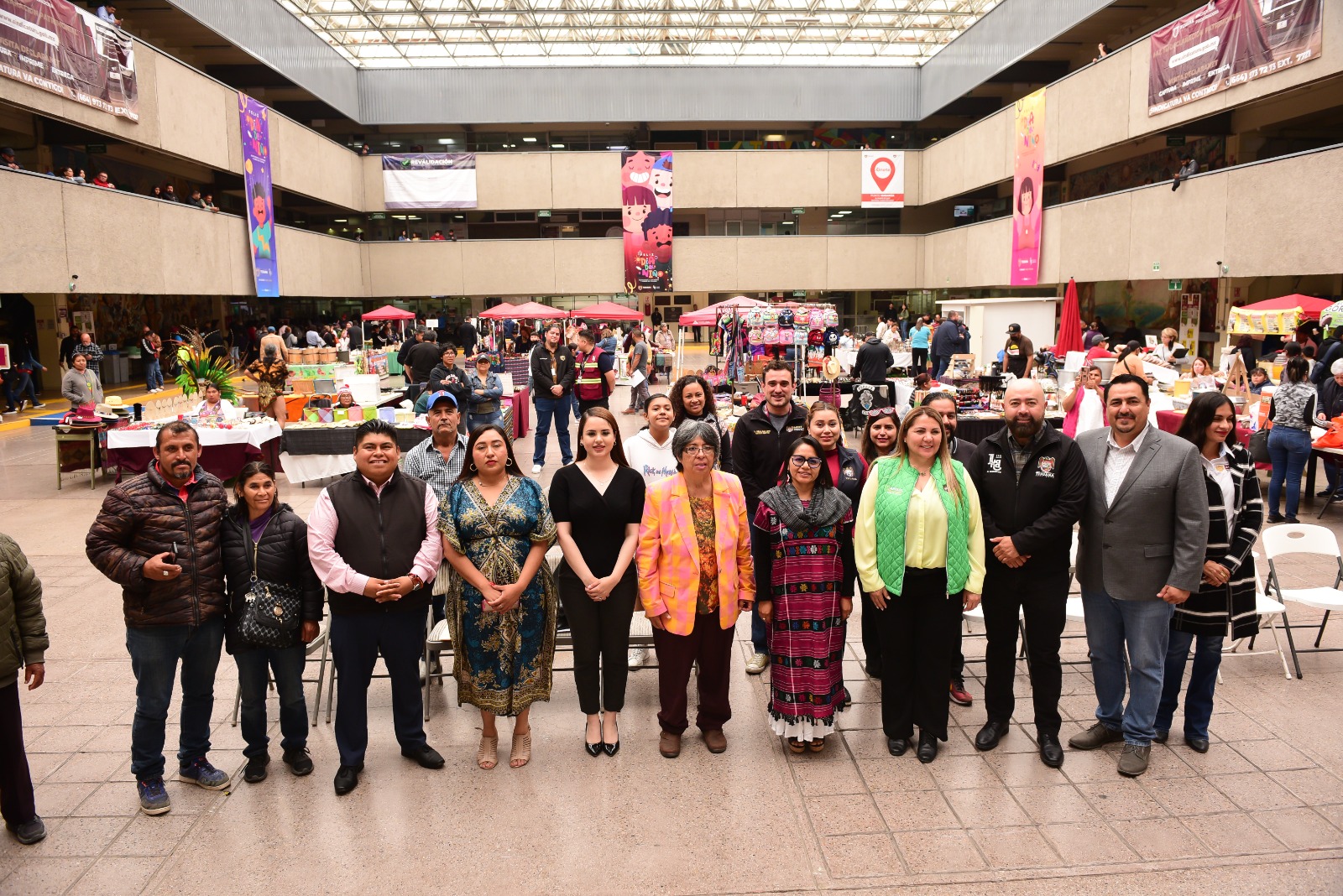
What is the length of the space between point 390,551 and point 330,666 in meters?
1.89

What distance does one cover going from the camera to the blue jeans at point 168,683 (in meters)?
3.91

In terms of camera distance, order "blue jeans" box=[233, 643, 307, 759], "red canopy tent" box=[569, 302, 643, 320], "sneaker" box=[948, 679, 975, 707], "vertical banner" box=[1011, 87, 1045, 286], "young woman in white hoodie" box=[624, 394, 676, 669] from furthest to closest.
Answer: "vertical banner" box=[1011, 87, 1045, 286] < "red canopy tent" box=[569, 302, 643, 320] < "young woman in white hoodie" box=[624, 394, 676, 669] < "sneaker" box=[948, 679, 975, 707] < "blue jeans" box=[233, 643, 307, 759]

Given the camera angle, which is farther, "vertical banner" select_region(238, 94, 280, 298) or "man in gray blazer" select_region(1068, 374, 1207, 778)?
"vertical banner" select_region(238, 94, 280, 298)

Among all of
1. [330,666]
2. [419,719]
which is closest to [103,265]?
[330,666]

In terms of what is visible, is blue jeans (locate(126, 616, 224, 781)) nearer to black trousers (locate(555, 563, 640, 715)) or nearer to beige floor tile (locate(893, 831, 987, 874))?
black trousers (locate(555, 563, 640, 715))

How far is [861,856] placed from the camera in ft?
12.0

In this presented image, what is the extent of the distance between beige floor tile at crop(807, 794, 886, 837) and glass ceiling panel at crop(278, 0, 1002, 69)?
85.4 feet

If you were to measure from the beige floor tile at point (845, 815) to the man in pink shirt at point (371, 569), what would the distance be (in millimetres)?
1960

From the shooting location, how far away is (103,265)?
1902 centimetres

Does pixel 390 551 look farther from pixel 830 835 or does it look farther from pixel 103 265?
pixel 103 265

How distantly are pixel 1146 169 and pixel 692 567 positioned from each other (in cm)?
2440

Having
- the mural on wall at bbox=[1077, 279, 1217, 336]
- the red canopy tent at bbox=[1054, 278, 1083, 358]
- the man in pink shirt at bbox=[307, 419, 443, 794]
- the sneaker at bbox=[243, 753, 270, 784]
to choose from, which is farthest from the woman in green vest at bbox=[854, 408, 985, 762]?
the mural on wall at bbox=[1077, 279, 1217, 336]

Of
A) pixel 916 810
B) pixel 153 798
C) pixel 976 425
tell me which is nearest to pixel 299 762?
pixel 153 798

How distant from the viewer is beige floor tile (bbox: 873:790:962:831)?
387 centimetres
